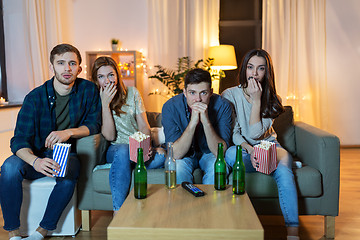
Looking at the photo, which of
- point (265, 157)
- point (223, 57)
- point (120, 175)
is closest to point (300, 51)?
point (223, 57)

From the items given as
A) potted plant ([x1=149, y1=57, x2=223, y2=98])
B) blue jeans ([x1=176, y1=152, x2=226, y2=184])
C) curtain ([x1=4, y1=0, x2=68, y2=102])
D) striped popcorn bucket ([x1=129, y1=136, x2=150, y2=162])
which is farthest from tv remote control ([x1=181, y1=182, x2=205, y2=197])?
curtain ([x1=4, y1=0, x2=68, y2=102])

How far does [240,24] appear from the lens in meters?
5.11

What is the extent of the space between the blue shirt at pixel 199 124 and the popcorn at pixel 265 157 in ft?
0.86

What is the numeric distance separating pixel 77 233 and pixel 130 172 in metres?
0.50

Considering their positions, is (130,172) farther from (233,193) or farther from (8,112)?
(8,112)

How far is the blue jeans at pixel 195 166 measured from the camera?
1.94m

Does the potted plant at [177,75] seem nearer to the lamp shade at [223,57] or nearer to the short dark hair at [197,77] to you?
the lamp shade at [223,57]

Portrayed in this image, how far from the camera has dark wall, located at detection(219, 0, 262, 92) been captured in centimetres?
510

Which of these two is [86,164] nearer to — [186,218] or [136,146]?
[136,146]

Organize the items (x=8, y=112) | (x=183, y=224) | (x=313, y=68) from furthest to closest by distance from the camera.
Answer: (x=313, y=68) < (x=8, y=112) < (x=183, y=224)

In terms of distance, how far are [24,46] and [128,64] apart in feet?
4.26

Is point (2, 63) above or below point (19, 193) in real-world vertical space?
above

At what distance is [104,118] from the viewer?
7.49 ft

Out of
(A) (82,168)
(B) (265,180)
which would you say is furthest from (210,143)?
(A) (82,168)
